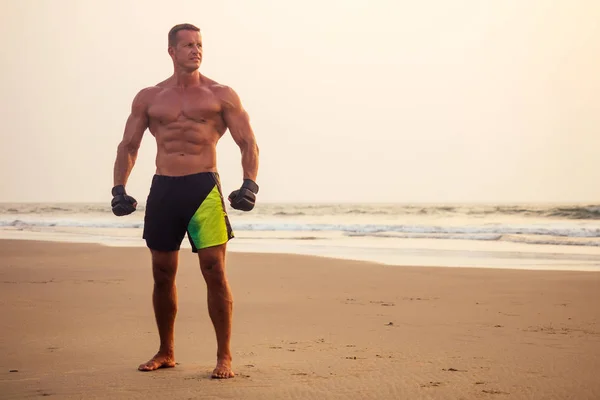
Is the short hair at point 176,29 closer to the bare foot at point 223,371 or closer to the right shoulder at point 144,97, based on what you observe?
the right shoulder at point 144,97

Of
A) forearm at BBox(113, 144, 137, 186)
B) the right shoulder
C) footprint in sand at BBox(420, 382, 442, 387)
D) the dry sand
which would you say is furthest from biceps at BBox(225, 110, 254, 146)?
footprint in sand at BBox(420, 382, 442, 387)

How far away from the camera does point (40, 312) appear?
719 centimetres

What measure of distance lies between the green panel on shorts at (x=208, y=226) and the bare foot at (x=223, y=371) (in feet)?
2.36

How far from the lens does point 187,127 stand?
4688 millimetres

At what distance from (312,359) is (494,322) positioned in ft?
7.63

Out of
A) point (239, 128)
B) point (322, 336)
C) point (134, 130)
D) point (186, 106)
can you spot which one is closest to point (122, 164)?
point (134, 130)

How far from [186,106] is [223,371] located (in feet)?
5.39

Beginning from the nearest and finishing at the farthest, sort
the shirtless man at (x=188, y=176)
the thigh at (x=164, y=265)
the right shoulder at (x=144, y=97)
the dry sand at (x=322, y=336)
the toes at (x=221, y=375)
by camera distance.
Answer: the dry sand at (x=322, y=336)
the toes at (x=221, y=375)
the shirtless man at (x=188, y=176)
the thigh at (x=164, y=265)
the right shoulder at (x=144, y=97)

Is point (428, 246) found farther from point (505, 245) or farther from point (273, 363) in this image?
point (273, 363)

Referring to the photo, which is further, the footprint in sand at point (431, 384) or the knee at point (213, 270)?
the knee at point (213, 270)

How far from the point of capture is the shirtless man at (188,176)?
15.1 ft

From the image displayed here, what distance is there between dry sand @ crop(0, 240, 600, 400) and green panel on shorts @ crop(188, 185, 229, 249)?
83 centimetres

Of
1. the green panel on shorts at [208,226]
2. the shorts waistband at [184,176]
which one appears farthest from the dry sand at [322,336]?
the shorts waistband at [184,176]

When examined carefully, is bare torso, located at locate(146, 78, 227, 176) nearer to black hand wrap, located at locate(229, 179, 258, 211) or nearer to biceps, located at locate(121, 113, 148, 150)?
biceps, located at locate(121, 113, 148, 150)
